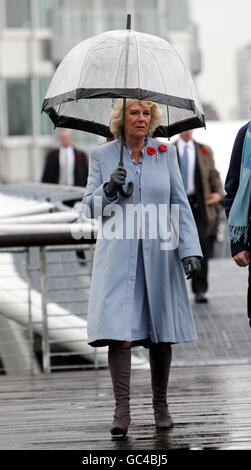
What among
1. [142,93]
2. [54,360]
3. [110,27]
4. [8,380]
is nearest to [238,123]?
[110,27]

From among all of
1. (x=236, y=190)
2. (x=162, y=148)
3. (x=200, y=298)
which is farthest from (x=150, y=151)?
(x=200, y=298)

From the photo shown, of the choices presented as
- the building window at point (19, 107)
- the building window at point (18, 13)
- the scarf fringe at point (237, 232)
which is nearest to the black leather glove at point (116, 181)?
the scarf fringe at point (237, 232)

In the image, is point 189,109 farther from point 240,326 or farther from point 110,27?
point 110,27

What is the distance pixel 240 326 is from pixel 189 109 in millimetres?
4788

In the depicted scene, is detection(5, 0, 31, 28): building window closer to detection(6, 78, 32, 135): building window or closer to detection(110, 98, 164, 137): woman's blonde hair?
detection(6, 78, 32, 135): building window

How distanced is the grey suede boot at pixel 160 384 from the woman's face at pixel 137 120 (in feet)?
3.70

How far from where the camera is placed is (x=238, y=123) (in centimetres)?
3641

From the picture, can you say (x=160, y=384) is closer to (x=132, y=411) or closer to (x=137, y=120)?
(x=132, y=411)

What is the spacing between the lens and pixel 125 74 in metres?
6.46

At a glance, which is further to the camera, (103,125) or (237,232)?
(103,125)

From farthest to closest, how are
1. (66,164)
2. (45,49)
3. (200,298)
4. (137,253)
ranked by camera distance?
1. (45,49)
2. (66,164)
3. (200,298)
4. (137,253)

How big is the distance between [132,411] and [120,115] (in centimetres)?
183

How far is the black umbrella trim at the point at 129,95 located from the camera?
20.9 ft
